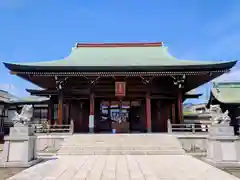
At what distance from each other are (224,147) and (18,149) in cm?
804

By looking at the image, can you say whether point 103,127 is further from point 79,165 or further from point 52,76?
point 79,165

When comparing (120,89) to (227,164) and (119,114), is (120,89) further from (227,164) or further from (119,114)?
(227,164)

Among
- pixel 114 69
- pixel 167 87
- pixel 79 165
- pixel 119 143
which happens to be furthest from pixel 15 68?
pixel 167 87

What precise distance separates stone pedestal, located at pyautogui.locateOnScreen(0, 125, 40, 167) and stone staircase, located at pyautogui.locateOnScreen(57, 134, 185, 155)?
3.11m

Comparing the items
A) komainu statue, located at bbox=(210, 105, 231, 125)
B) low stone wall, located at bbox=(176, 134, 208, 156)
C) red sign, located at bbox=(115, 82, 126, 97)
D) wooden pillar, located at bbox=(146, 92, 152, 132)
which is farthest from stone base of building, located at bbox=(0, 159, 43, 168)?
wooden pillar, located at bbox=(146, 92, 152, 132)

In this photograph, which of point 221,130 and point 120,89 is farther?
point 120,89

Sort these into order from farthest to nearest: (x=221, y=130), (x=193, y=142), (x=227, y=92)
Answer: (x=227, y=92) < (x=193, y=142) < (x=221, y=130)

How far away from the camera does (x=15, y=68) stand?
49.9 feet

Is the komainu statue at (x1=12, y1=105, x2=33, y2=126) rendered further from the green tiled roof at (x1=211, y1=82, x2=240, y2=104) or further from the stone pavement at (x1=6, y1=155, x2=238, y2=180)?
the green tiled roof at (x1=211, y1=82, x2=240, y2=104)

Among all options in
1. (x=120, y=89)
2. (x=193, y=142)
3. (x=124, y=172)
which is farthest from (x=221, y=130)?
(x=120, y=89)

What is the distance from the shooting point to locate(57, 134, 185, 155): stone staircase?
38.0 ft

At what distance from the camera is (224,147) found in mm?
8344

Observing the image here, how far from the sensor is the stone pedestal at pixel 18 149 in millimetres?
8328

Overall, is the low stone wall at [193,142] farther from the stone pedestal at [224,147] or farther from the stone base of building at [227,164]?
the stone base of building at [227,164]
